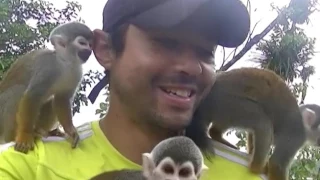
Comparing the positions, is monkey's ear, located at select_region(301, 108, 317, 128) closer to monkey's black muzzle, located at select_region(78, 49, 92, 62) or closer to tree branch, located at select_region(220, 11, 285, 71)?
tree branch, located at select_region(220, 11, 285, 71)

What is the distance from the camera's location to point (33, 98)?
3059 millimetres

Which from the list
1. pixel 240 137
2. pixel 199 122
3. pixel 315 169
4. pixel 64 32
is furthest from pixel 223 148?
pixel 315 169

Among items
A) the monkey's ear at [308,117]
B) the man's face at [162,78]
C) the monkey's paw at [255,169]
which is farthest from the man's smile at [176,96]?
the monkey's ear at [308,117]

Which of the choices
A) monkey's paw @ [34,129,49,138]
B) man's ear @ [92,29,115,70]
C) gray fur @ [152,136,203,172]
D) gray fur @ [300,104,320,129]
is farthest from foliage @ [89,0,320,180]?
gray fur @ [152,136,203,172]

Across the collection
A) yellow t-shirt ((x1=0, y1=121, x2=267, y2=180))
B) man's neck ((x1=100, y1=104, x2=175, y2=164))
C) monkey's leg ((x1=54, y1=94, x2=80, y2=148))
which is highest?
man's neck ((x1=100, y1=104, x2=175, y2=164))

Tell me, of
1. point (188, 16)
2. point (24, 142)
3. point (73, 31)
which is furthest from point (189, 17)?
point (73, 31)

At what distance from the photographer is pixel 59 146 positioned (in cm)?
244

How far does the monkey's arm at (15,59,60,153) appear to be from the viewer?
285 cm

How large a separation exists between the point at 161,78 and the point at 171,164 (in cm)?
38

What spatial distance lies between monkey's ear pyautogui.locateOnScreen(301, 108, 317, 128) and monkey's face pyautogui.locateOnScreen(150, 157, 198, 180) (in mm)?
1746

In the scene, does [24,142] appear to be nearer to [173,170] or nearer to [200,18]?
[173,170]

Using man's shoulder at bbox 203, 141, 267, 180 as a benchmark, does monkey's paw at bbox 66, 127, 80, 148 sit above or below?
above

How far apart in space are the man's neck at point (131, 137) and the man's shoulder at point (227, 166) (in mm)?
246

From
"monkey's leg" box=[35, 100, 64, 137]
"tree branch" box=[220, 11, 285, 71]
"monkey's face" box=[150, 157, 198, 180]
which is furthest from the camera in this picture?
"tree branch" box=[220, 11, 285, 71]
